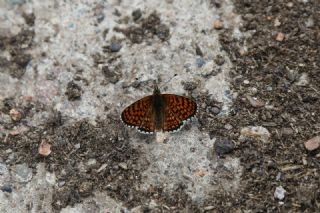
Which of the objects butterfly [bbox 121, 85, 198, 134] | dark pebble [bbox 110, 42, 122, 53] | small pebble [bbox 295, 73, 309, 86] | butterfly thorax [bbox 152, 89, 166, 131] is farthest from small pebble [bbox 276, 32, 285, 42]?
dark pebble [bbox 110, 42, 122, 53]

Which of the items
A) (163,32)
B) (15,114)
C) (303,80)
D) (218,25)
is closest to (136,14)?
(163,32)

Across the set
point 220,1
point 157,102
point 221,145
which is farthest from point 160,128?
point 220,1

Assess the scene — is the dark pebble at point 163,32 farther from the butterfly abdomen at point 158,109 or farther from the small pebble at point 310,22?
the small pebble at point 310,22

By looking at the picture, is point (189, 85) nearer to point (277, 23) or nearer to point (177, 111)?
point (177, 111)

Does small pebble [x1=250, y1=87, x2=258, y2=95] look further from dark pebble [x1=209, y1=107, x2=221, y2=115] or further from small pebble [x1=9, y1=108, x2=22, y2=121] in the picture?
small pebble [x1=9, y1=108, x2=22, y2=121]

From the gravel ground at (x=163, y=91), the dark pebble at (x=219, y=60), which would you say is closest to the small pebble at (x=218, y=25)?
the gravel ground at (x=163, y=91)

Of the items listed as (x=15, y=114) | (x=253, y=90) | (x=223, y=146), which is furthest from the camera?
(x=15, y=114)
